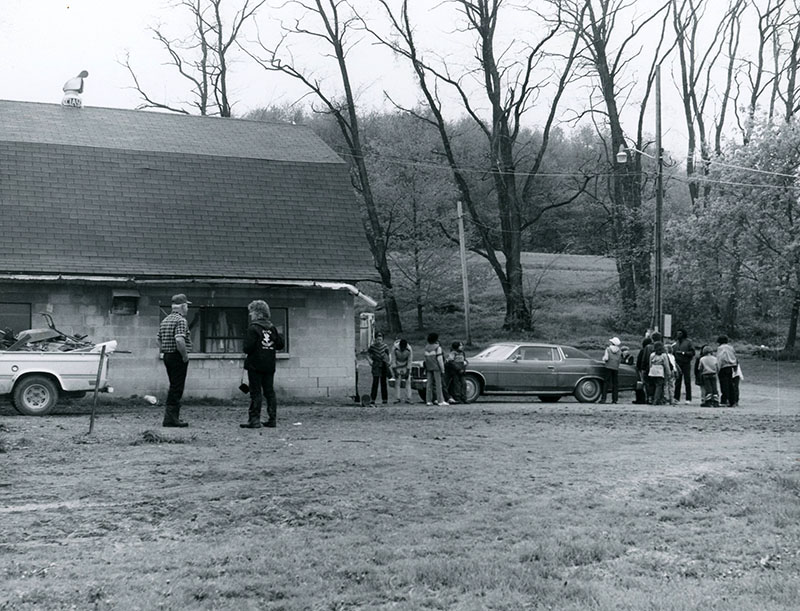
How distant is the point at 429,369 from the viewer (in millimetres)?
22906

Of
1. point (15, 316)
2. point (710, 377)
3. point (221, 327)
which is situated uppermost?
point (15, 316)

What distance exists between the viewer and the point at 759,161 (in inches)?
1578

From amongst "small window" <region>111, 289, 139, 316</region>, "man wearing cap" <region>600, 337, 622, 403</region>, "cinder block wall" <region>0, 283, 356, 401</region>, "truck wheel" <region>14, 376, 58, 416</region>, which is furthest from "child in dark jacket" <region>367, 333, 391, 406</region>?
"truck wheel" <region>14, 376, 58, 416</region>

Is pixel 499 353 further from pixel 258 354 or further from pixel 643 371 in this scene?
pixel 258 354

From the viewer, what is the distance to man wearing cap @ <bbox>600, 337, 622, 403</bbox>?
24.6m

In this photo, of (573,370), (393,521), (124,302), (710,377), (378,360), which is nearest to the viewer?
(393,521)

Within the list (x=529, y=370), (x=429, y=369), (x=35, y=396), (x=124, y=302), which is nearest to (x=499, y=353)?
(x=529, y=370)

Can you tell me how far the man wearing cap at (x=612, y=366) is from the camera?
80.7ft

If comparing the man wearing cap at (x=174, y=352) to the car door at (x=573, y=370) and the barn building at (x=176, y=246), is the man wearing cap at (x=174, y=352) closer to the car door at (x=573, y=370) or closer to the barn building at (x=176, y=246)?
the barn building at (x=176, y=246)

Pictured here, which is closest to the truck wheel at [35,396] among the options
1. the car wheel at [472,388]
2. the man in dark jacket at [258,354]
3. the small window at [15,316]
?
the small window at [15,316]

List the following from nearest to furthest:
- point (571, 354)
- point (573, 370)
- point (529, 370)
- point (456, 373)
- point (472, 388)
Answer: point (456, 373), point (472, 388), point (529, 370), point (573, 370), point (571, 354)

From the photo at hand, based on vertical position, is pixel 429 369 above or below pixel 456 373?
above

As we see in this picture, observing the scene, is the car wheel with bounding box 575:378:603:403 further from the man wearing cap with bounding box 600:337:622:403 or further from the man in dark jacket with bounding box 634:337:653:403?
the man in dark jacket with bounding box 634:337:653:403

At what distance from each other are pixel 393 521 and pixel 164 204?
16707 mm
